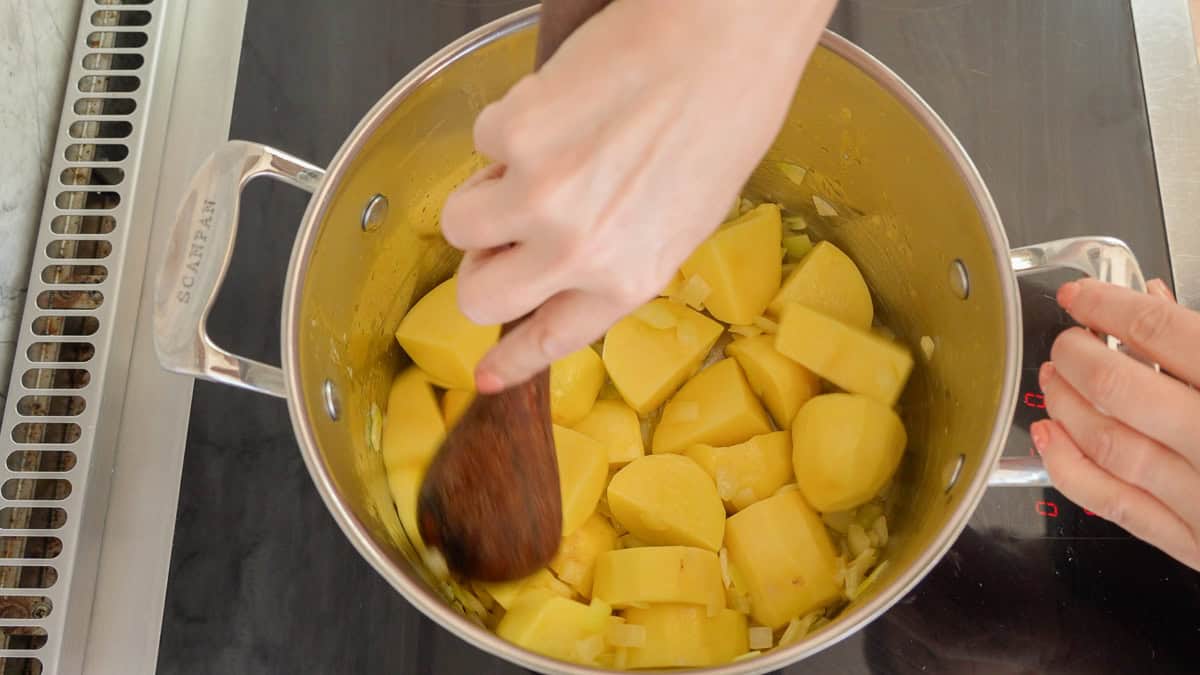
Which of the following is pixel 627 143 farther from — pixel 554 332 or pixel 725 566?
pixel 725 566

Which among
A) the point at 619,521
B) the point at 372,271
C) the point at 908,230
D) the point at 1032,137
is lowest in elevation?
the point at 619,521

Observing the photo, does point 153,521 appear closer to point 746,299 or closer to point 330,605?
point 330,605

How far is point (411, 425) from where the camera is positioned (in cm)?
107

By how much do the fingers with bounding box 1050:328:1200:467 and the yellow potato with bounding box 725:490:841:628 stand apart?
0.34 metres

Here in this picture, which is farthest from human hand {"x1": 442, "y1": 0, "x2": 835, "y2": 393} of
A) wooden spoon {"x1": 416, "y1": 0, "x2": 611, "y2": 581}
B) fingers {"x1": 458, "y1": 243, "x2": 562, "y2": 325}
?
wooden spoon {"x1": 416, "y1": 0, "x2": 611, "y2": 581}

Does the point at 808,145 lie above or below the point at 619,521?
above

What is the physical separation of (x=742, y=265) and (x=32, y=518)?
37.9 inches

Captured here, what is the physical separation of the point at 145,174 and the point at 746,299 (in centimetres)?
84

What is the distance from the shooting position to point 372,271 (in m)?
1.05

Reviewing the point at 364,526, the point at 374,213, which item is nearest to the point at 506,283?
the point at 364,526

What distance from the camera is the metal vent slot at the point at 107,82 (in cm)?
117

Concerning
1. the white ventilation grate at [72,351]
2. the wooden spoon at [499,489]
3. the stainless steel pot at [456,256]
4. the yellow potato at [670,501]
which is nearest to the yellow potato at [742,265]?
the stainless steel pot at [456,256]

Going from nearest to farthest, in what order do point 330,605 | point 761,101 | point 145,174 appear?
1. point 761,101
2. point 330,605
3. point 145,174

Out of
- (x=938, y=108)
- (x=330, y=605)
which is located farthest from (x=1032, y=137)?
(x=330, y=605)
